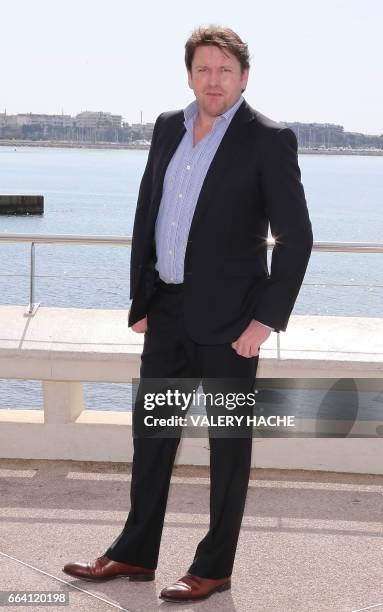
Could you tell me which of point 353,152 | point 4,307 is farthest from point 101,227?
point 4,307

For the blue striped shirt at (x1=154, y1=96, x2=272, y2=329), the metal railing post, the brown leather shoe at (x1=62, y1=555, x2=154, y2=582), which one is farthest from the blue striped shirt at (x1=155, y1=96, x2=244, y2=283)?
the metal railing post

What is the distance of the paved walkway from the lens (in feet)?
11.1

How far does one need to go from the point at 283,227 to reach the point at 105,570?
1.27m

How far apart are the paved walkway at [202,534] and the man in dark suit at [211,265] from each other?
0.12 m

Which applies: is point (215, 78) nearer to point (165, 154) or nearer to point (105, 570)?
point (165, 154)

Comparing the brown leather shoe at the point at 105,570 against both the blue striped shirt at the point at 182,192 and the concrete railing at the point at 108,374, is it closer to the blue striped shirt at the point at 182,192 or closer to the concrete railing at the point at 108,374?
the blue striped shirt at the point at 182,192

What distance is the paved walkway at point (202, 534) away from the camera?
338 cm

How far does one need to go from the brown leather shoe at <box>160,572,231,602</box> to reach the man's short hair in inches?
64.2

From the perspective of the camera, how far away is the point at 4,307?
521 centimetres

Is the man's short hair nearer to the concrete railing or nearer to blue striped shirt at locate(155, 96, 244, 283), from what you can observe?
blue striped shirt at locate(155, 96, 244, 283)

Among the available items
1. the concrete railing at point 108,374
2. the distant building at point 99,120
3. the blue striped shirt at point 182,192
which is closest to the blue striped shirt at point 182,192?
the blue striped shirt at point 182,192

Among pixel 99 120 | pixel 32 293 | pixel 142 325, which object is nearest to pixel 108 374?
pixel 32 293

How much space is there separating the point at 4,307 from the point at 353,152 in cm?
9706

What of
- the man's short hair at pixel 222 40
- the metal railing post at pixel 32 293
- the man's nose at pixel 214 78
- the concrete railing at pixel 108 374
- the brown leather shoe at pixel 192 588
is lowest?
the brown leather shoe at pixel 192 588
